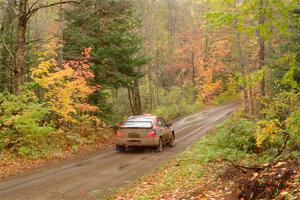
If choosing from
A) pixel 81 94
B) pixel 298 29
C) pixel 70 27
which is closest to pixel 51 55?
pixel 70 27

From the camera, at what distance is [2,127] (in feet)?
52.1

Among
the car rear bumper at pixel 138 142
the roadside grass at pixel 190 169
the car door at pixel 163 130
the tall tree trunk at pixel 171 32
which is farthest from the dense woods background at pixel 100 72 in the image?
the tall tree trunk at pixel 171 32

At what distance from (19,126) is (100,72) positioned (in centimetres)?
933

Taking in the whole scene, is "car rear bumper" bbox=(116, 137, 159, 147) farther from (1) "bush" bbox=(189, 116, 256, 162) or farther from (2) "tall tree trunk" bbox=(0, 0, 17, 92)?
(2) "tall tree trunk" bbox=(0, 0, 17, 92)

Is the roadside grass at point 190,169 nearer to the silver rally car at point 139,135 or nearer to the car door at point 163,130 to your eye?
the silver rally car at point 139,135

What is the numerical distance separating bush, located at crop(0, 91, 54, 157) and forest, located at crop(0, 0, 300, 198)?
5 cm

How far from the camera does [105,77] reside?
78.8 feet

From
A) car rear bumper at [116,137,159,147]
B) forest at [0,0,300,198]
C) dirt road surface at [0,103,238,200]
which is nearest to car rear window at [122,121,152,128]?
car rear bumper at [116,137,159,147]

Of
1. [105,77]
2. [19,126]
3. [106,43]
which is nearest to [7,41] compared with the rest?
[106,43]

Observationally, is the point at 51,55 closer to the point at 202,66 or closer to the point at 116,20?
the point at 116,20

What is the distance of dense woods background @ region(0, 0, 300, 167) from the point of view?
30.8ft

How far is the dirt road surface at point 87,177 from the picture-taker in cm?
1012

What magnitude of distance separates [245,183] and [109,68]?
17.6m

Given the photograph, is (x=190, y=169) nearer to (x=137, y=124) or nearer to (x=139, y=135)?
(x=139, y=135)
